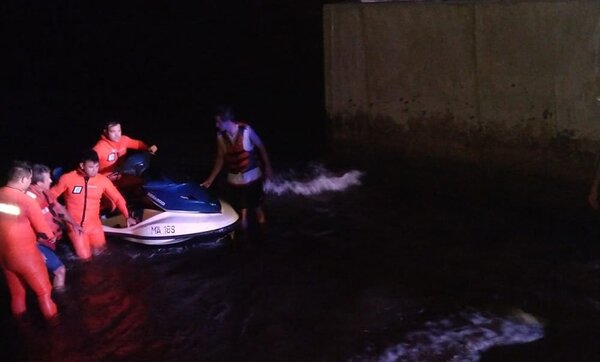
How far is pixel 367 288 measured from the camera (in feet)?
25.5

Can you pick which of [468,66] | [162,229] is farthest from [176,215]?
[468,66]

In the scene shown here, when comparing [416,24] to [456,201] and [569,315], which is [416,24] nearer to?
[456,201]

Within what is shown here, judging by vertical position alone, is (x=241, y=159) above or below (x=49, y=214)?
above

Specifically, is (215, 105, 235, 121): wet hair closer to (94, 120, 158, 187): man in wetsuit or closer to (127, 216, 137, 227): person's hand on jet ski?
(94, 120, 158, 187): man in wetsuit

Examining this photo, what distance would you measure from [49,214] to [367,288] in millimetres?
3231

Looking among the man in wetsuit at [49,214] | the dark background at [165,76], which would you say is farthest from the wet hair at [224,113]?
the dark background at [165,76]

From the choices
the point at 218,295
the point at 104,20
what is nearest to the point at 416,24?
the point at 218,295

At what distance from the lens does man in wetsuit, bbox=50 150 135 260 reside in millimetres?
8281

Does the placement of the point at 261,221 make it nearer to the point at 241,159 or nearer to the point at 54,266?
the point at 241,159

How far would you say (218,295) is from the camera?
782 centimetres

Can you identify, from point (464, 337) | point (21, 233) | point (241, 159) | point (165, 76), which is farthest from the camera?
point (165, 76)

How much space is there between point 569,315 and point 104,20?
17692 millimetres

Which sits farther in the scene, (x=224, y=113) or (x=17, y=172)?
(x=224, y=113)

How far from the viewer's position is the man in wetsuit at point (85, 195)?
27.2ft
